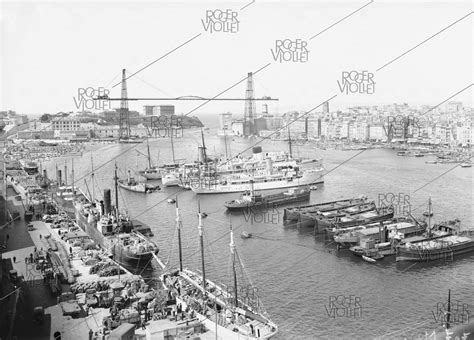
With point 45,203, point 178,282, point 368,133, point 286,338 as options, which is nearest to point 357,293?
point 286,338

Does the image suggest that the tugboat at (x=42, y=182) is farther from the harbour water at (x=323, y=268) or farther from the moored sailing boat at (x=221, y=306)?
the moored sailing boat at (x=221, y=306)

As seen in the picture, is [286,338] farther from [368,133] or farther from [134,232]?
[368,133]

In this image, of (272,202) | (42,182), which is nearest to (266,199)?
(272,202)

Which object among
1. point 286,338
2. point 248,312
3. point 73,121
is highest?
point 73,121

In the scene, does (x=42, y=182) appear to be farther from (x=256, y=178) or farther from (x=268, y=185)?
(x=268, y=185)

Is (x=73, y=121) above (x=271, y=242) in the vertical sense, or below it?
above

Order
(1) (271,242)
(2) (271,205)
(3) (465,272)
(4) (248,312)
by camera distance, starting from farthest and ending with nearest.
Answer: (2) (271,205), (1) (271,242), (3) (465,272), (4) (248,312)

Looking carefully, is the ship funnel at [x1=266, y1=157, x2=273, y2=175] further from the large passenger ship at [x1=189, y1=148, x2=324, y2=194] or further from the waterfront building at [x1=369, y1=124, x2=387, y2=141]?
the waterfront building at [x1=369, y1=124, x2=387, y2=141]

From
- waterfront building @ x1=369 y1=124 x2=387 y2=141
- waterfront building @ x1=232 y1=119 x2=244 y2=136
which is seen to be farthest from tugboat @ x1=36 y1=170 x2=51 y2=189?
waterfront building @ x1=232 y1=119 x2=244 y2=136
